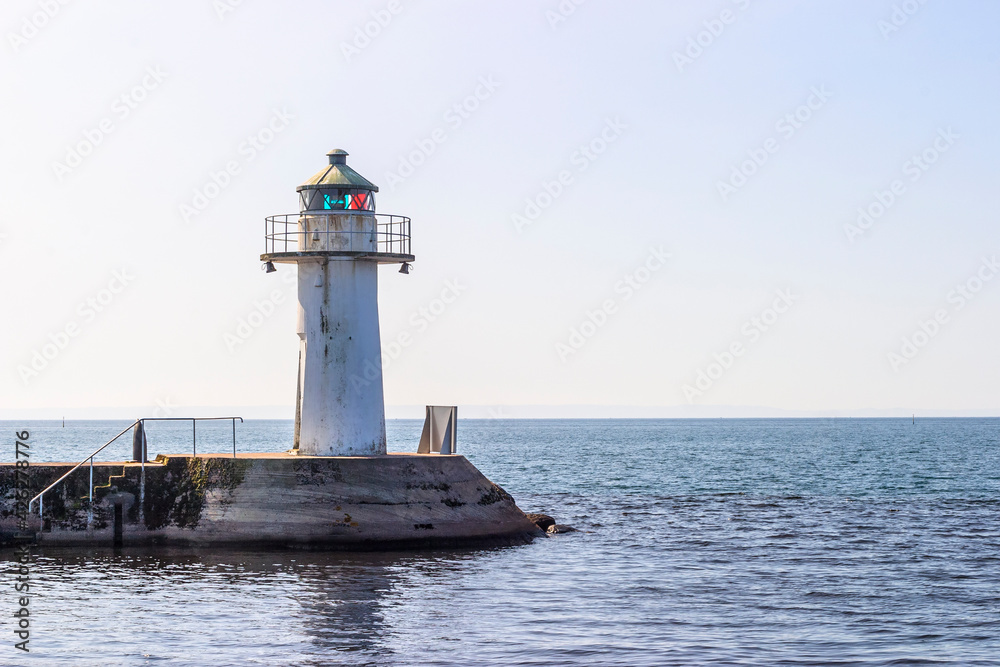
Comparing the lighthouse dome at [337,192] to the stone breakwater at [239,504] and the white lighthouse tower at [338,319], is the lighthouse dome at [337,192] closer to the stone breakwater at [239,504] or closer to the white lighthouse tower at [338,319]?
the white lighthouse tower at [338,319]

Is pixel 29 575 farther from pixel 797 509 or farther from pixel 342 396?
pixel 797 509

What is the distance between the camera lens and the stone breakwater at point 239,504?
83.0ft

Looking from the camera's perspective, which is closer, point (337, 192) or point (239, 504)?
point (239, 504)

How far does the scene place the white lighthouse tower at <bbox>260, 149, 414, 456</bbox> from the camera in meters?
27.0

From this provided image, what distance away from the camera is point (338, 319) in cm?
2706

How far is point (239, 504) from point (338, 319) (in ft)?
15.5

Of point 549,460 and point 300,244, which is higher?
point 300,244

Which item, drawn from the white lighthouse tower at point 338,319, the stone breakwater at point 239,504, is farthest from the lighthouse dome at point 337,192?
the stone breakwater at point 239,504

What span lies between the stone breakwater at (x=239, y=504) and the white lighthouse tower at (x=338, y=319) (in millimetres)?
1334

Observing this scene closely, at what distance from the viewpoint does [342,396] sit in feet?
88.7

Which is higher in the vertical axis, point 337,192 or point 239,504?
point 337,192

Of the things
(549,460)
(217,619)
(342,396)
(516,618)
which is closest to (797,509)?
(342,396)

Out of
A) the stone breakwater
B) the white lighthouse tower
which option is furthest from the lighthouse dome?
the stone breakwater

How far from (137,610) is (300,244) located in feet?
34.2
